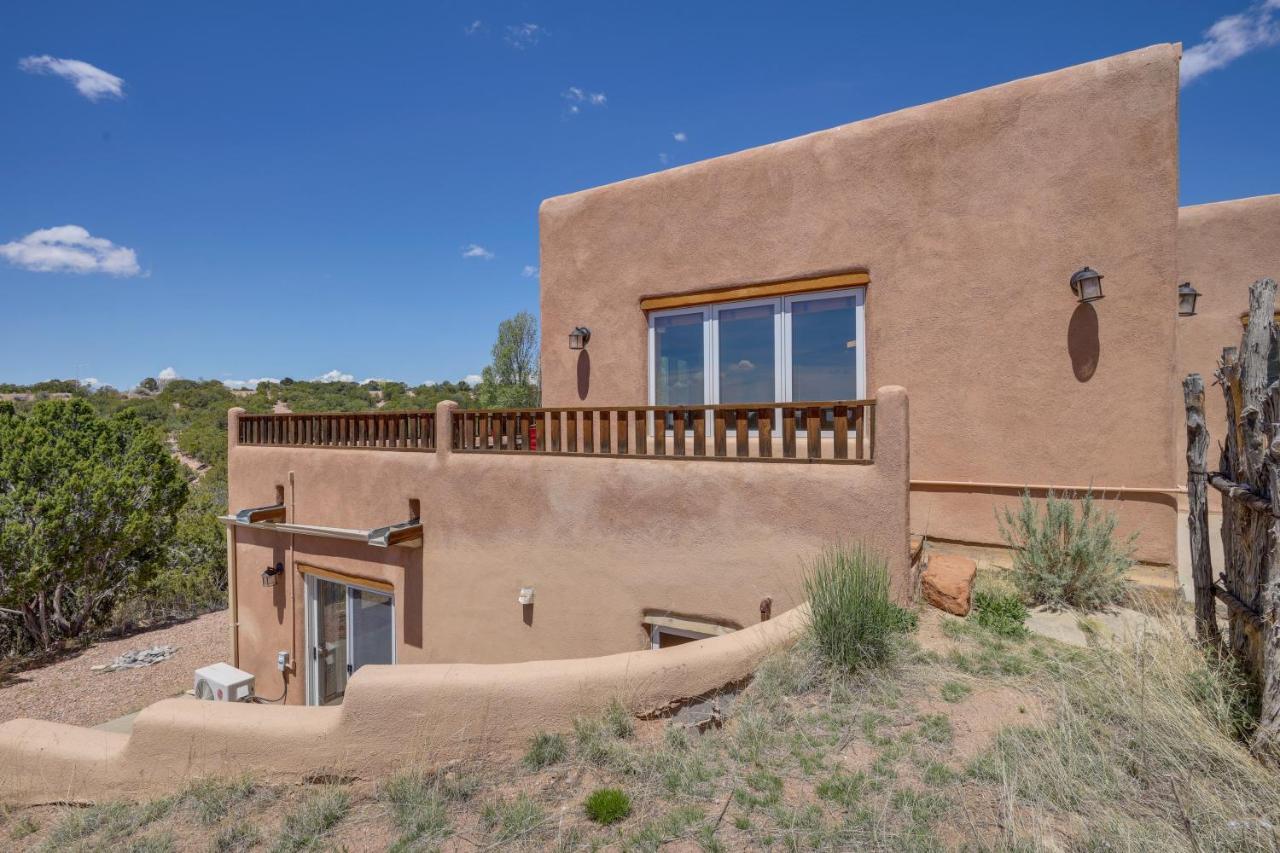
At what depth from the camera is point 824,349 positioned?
6574 mm

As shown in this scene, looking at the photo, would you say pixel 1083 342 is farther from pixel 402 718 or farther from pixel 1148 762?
pixel 402 718

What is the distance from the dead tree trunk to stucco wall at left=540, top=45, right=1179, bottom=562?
260 cm

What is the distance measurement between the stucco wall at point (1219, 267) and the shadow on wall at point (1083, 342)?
3972mm

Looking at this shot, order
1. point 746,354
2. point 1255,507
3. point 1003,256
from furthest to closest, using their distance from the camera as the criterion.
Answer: point 746,354 → point 1003,256 → point 1255,507

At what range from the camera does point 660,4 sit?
8.95m

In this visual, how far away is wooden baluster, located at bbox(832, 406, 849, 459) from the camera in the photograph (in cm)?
429

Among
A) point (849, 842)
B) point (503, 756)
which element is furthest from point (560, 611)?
point (849, 842)

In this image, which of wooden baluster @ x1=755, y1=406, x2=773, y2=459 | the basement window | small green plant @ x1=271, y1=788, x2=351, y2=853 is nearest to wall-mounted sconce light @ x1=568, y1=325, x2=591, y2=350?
wooden baluster @ x1=755, y1=406, x2=773, y2=459

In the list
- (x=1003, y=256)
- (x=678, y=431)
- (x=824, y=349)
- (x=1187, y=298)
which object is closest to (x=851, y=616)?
(x=678, y=431)

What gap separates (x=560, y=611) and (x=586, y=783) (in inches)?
102

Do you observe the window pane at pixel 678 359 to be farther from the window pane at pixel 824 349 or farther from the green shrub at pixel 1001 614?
the green shrub at pixel 1001 614

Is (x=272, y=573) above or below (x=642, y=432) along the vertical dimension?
below

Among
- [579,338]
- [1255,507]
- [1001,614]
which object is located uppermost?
[579,338]

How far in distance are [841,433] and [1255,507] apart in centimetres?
219
